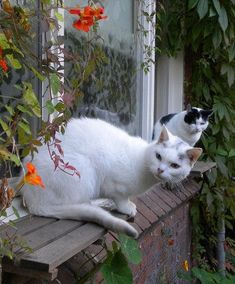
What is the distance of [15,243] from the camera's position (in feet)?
4.71

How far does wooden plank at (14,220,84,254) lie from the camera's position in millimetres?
1614

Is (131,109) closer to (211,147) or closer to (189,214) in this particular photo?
(211,147)

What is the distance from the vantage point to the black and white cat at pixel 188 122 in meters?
3.91

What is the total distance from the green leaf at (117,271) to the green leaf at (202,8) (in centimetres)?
240

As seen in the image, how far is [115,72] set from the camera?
3.28 metres

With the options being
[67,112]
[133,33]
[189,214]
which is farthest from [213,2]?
[67,112]

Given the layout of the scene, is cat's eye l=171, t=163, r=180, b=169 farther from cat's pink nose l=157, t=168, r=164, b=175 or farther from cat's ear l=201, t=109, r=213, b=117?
cat's ear l=201, t=109, r=213, b=117

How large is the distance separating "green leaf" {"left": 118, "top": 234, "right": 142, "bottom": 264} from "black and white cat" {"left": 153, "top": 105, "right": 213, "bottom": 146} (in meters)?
1.96

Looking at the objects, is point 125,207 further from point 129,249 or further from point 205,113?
point 205,113

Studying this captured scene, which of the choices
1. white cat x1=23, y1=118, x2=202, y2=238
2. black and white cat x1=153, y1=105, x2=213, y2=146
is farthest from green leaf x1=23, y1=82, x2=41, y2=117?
black and white cat x1=153, y1=105, x2=213, y2=146

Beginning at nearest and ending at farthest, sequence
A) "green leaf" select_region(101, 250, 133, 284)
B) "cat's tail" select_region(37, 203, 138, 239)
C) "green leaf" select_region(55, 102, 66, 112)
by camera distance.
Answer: "green leaf" select_region(55, 102, 66, 112)
"cat's tail" select_region(37, 203, 138, 239)
"green leaf" select_region(101, 250, 133, 284)

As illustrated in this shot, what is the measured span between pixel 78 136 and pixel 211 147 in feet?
7.83

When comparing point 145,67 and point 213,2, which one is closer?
point 145,67

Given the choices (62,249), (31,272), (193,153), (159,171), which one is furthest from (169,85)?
(31,272)
